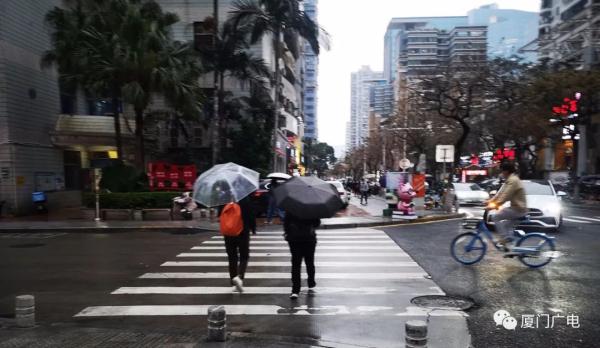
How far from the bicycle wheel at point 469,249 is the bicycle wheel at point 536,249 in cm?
66

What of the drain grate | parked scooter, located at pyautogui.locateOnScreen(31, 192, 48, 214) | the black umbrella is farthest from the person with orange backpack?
parked scooter, located at pyautogui.locateOnScreen(31, 192, 48, 214)

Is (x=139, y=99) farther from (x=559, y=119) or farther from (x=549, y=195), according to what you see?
(x=559, y=119)

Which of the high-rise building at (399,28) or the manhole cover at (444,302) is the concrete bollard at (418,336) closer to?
the manhole cover at (444,302)

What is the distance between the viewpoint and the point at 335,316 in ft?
20.5

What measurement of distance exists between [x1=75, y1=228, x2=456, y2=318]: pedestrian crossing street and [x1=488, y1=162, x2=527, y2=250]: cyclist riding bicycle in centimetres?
170

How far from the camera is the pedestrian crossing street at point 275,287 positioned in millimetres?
6609

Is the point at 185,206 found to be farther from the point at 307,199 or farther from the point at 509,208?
the point at 307,199

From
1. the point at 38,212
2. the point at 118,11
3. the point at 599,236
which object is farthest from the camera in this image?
the point at 38,212

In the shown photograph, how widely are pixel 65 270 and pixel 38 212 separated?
48.9ft

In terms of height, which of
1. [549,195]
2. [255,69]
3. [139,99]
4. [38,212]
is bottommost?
[38,212]

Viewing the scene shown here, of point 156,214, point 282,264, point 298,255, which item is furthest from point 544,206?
point 156,214

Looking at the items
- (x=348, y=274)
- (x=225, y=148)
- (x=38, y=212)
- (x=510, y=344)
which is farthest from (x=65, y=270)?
(x=225, y=148)

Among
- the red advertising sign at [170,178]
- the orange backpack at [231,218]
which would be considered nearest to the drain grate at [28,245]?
the red advertising sign at [170,178]

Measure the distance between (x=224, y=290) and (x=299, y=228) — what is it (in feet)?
6.29
